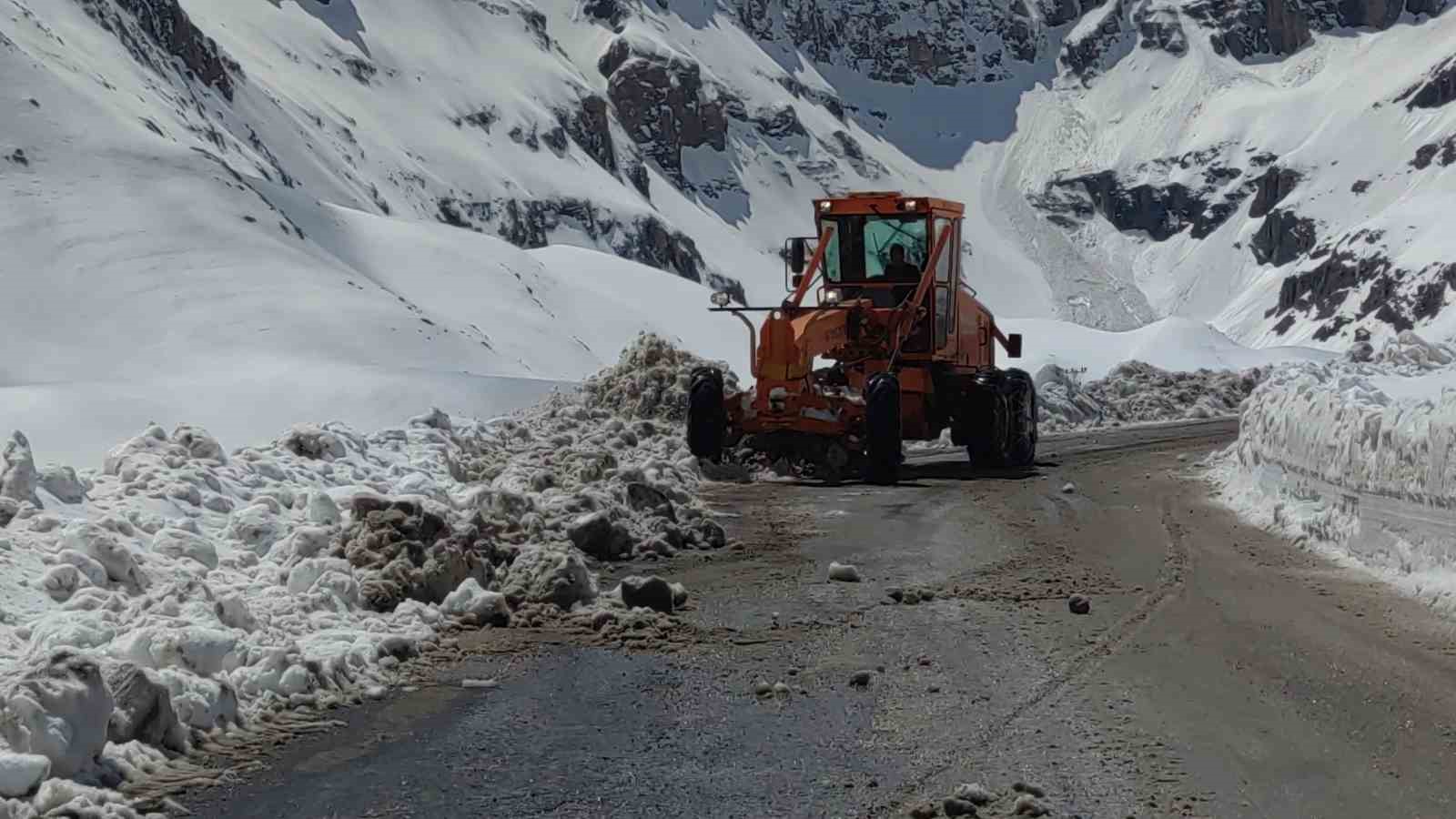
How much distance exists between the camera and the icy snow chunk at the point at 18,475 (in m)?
8.76

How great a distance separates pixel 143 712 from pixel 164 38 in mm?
78684

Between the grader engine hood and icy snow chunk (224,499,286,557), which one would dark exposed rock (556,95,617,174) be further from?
icy snow chunk (224,499,286,557)

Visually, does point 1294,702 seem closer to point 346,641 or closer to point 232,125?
point 346,641

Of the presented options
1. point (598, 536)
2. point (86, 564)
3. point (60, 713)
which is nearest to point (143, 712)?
point (60, 713)

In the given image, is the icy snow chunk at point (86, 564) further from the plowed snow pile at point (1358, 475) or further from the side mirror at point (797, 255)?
the side mirror at point (797, 255)

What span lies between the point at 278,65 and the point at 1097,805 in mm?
115309

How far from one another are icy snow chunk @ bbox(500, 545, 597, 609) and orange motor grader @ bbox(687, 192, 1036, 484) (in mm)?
6903

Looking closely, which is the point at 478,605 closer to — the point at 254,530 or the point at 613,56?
the point at 254,530

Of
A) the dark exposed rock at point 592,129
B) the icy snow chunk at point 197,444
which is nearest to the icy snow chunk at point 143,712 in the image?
the icy snow chunk at point 197,444

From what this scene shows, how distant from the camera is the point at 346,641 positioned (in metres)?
8.27

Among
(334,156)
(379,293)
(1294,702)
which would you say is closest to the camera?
(1294,702)

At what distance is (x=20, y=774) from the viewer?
229 inches

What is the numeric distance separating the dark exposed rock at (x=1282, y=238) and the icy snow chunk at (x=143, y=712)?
604ft

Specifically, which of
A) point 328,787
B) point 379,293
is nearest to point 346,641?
point 328,787
